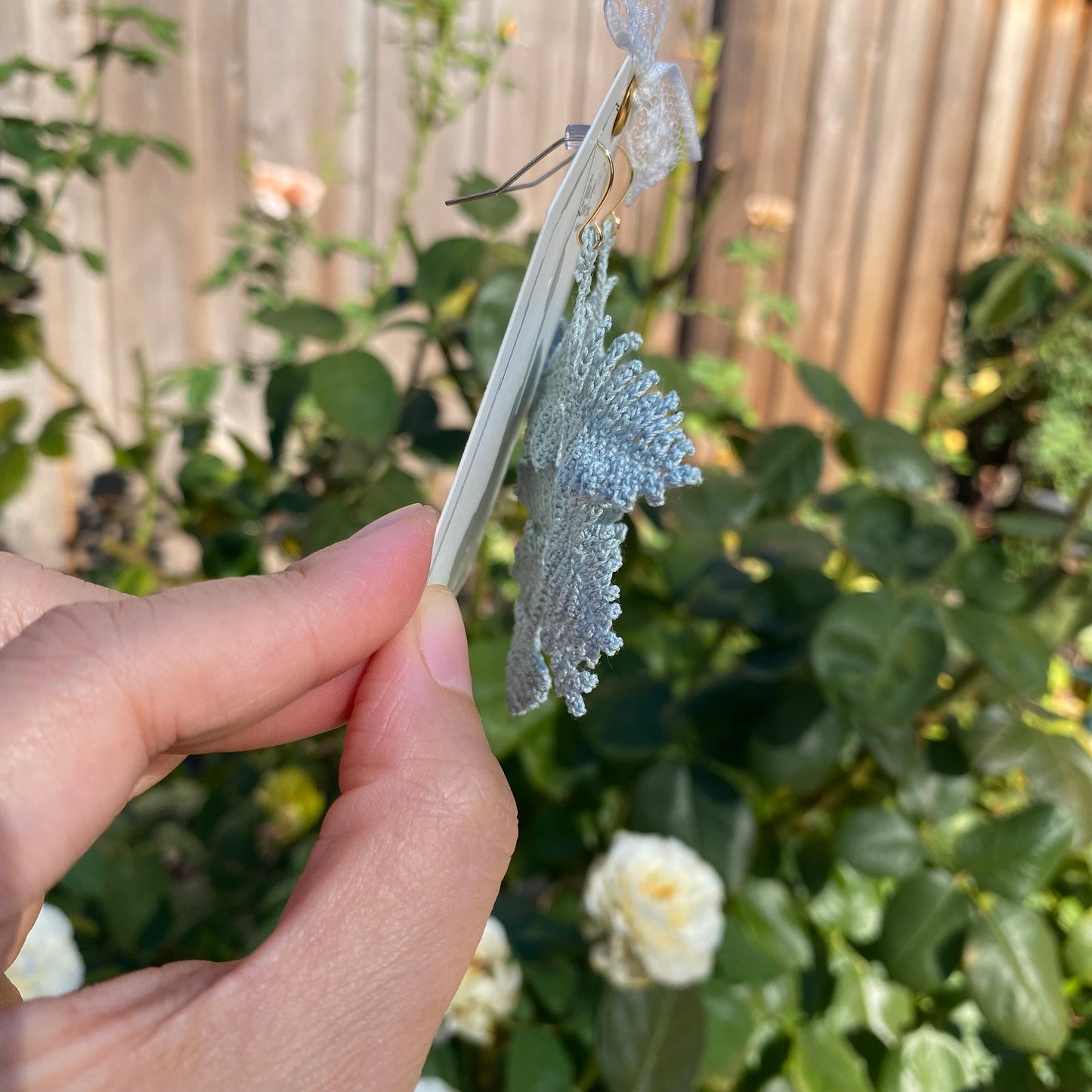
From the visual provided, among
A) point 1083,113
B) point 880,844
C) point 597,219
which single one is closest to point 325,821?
point 597,219

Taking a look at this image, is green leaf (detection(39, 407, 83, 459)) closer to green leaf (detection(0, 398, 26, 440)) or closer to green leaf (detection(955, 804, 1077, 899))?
green leaf (detection(0, 398, 26, 440))

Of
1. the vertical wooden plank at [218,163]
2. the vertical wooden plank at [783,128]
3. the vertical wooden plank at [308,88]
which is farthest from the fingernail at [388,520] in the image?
the vertical wooden plank at [783,128]

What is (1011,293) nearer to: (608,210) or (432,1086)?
(608,210)

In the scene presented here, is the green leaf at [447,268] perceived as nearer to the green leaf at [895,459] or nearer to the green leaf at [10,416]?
the green leaf at [895,459]

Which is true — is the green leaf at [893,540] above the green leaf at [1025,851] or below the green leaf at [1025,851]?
above

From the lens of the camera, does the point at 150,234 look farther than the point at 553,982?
Yes
